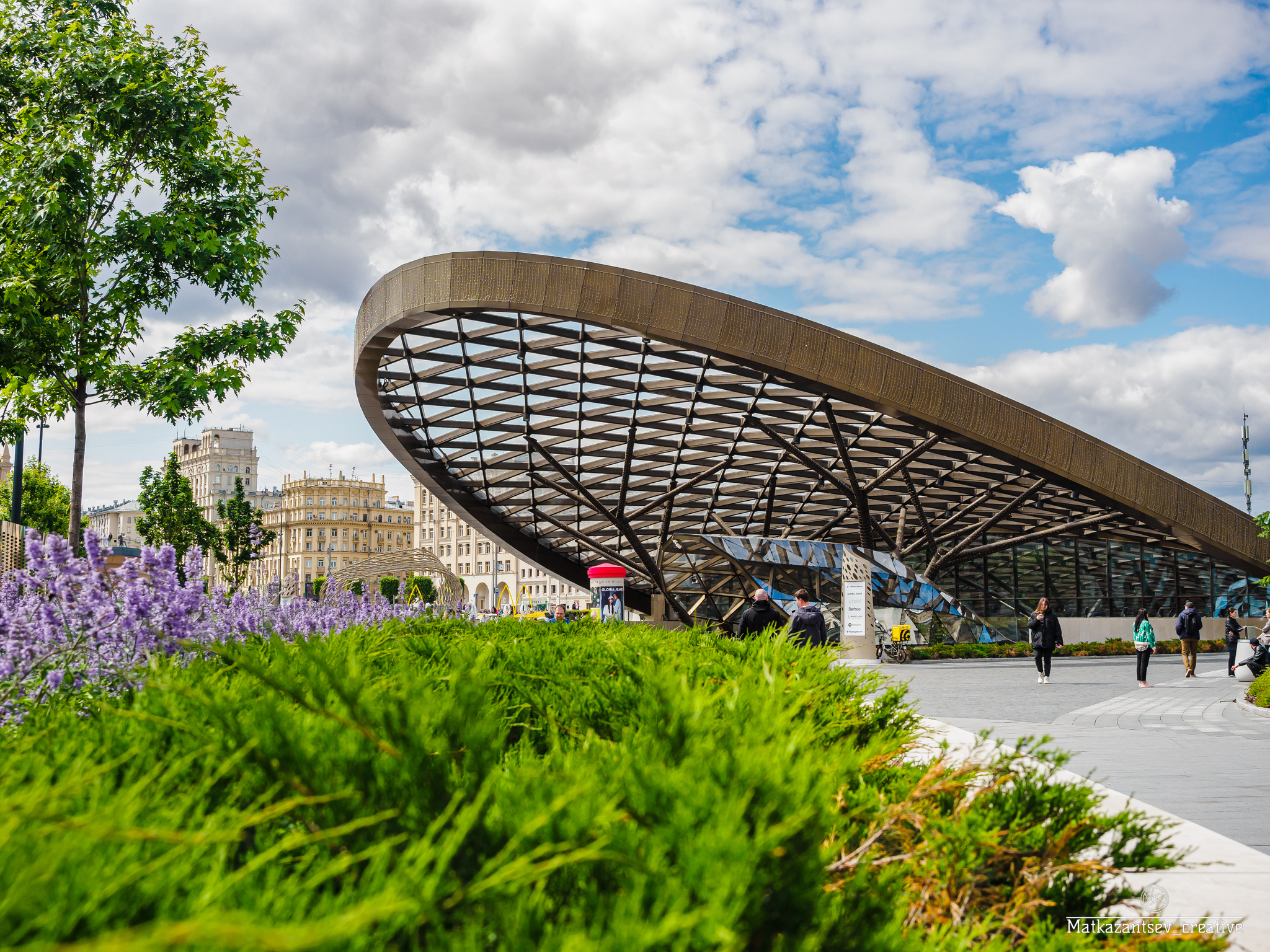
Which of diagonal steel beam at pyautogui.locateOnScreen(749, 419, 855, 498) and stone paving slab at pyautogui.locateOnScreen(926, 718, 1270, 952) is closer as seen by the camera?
stone paving slab at pyautogui.locateOnScreen(926, 718, 1270, 952)

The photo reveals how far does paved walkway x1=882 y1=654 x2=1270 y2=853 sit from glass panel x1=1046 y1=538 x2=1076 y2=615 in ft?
85.3

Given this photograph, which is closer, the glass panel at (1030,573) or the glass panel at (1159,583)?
the glass panel at (1159,583)

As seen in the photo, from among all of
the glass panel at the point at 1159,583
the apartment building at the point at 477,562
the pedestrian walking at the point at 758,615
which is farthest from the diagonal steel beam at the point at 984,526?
the apartment building at the point at 477,562

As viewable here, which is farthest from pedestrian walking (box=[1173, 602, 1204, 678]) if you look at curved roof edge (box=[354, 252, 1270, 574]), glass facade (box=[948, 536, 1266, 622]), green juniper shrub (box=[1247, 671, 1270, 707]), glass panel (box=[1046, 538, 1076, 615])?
glass panel (box=[1046, 538, 1076, 615])

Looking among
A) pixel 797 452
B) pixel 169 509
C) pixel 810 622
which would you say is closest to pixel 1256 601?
pixel 797 452

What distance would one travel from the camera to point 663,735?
224 cm

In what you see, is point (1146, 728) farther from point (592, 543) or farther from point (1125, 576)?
point (1125, 576)

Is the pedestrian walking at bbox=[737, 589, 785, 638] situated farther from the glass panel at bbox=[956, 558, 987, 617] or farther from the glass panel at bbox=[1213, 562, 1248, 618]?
the glass panel at bbox=[1213, 562, 1248, 618]

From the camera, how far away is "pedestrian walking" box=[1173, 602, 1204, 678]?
21.3 m

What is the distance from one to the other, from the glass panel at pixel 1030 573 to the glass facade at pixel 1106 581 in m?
0.03

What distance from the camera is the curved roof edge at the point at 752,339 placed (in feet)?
74.8

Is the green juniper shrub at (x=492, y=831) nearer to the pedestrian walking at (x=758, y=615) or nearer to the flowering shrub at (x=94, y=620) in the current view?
the flowering shrub at (x=94, y=620)

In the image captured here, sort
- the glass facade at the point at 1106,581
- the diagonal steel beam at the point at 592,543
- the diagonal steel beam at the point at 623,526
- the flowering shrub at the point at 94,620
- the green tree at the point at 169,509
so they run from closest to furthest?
1. the flowering shrub at the point at 94,620
2. the diagonal steel beam at the point at 623,526
3. the diagonal steel beam at the point at 592,543
4. the glass facade at the point at 1106,581
5. the green tree at the point at 169,509

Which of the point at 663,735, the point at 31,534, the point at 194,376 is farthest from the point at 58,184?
the point at 663,735
